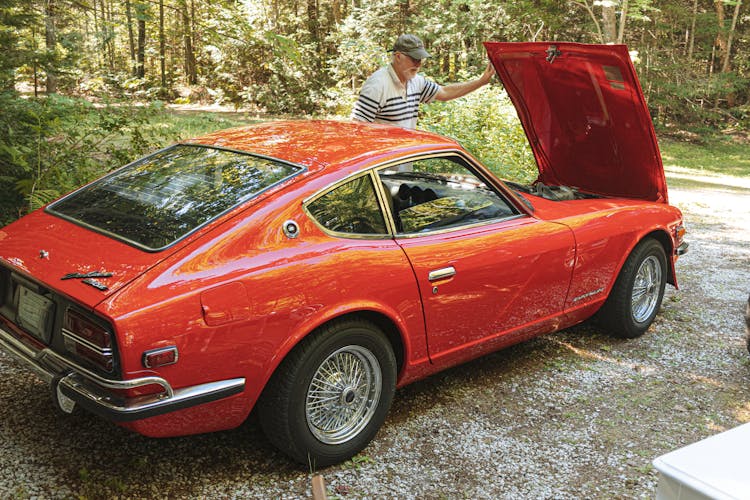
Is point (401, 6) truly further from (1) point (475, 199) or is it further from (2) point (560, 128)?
(1) point (475, 199)

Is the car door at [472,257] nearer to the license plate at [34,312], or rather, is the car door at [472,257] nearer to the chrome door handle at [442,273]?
the chrome door handle at [442,273]

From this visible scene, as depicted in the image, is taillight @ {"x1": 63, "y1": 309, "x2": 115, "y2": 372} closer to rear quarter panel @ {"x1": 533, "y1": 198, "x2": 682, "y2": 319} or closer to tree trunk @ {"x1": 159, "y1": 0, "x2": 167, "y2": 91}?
rear quarter panel @ {"x1": 533, "y1": 198, "x2": 682, "y2": 319}

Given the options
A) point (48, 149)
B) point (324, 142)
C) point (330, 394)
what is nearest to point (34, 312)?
point (330, 394)

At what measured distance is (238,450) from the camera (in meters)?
3.28

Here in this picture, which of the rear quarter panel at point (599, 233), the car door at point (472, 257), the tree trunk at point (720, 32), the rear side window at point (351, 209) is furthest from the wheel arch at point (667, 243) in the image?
the tree trunk at point (720, 32)

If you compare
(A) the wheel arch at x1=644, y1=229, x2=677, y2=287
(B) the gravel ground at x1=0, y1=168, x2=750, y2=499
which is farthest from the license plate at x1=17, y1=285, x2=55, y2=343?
(A) the wheel arch at x1=644, y1=229, x2=677, y2=287

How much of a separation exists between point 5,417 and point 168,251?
4.83ft

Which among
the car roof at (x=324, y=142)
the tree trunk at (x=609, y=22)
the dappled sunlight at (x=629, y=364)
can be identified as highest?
the tree trunk at (x=609, y=22)

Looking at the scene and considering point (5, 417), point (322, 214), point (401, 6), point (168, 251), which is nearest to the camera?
point (168, 251)

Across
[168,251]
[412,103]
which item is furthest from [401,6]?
[168,251]

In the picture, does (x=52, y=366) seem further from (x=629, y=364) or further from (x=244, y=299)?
(x=629, y=364)

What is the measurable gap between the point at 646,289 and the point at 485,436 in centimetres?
212

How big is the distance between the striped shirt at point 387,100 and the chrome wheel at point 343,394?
2.69 meters

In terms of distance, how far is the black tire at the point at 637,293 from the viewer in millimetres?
4695
